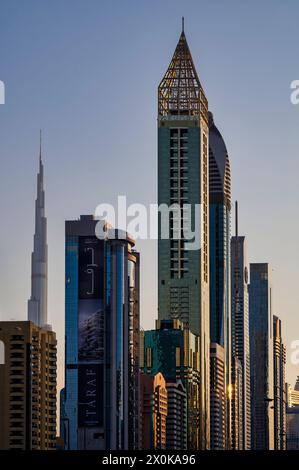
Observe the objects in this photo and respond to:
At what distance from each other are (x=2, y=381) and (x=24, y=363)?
137 inches

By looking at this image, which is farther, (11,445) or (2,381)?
(2,381)

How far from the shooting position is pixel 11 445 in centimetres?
18225
